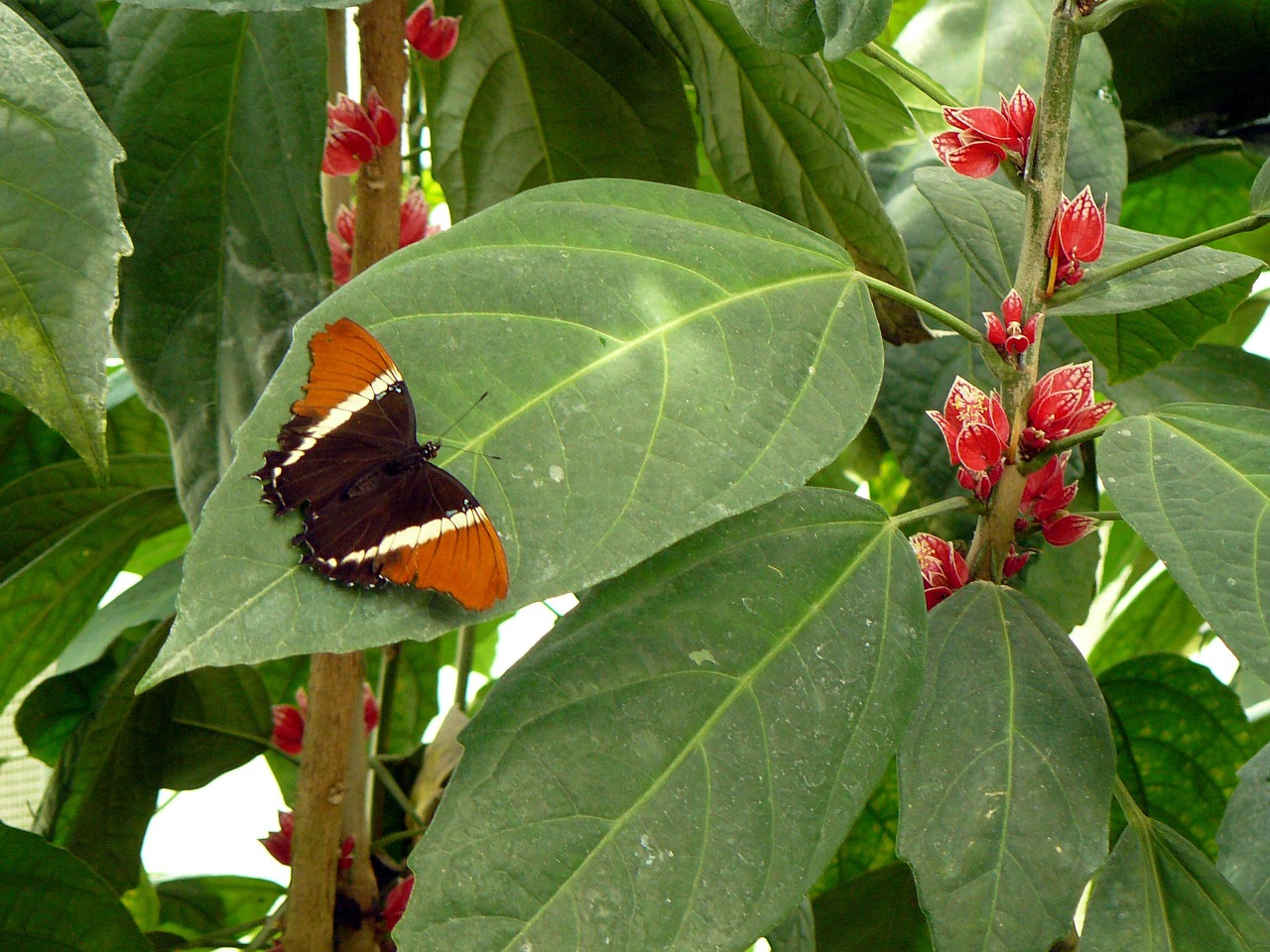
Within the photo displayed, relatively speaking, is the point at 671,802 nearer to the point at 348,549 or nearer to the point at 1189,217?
the point at 348,549

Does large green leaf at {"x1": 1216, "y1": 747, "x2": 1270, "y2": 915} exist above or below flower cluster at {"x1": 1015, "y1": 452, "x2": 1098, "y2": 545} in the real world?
below

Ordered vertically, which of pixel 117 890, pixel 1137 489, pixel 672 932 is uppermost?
pixel 1137 489

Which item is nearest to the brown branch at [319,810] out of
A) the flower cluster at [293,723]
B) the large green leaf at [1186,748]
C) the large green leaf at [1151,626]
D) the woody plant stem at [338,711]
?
the woody plant stem at [338,711]

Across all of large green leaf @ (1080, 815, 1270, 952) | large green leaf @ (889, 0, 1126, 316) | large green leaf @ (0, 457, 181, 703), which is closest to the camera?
large green leaf @ (1080, 815, 1270, 952)

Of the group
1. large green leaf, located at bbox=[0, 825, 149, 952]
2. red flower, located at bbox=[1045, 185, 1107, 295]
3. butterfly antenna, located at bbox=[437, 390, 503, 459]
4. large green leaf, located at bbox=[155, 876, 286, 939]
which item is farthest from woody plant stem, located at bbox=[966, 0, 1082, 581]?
large green leaf, located at bbox=[155, 876, 286, 939]

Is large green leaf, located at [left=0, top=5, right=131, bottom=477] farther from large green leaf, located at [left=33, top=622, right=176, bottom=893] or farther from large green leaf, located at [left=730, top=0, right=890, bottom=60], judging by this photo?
A: large green leaf, located at [left=33, top=622, right=176, bottom=893]

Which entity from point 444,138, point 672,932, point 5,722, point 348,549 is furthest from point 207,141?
point 5,722
